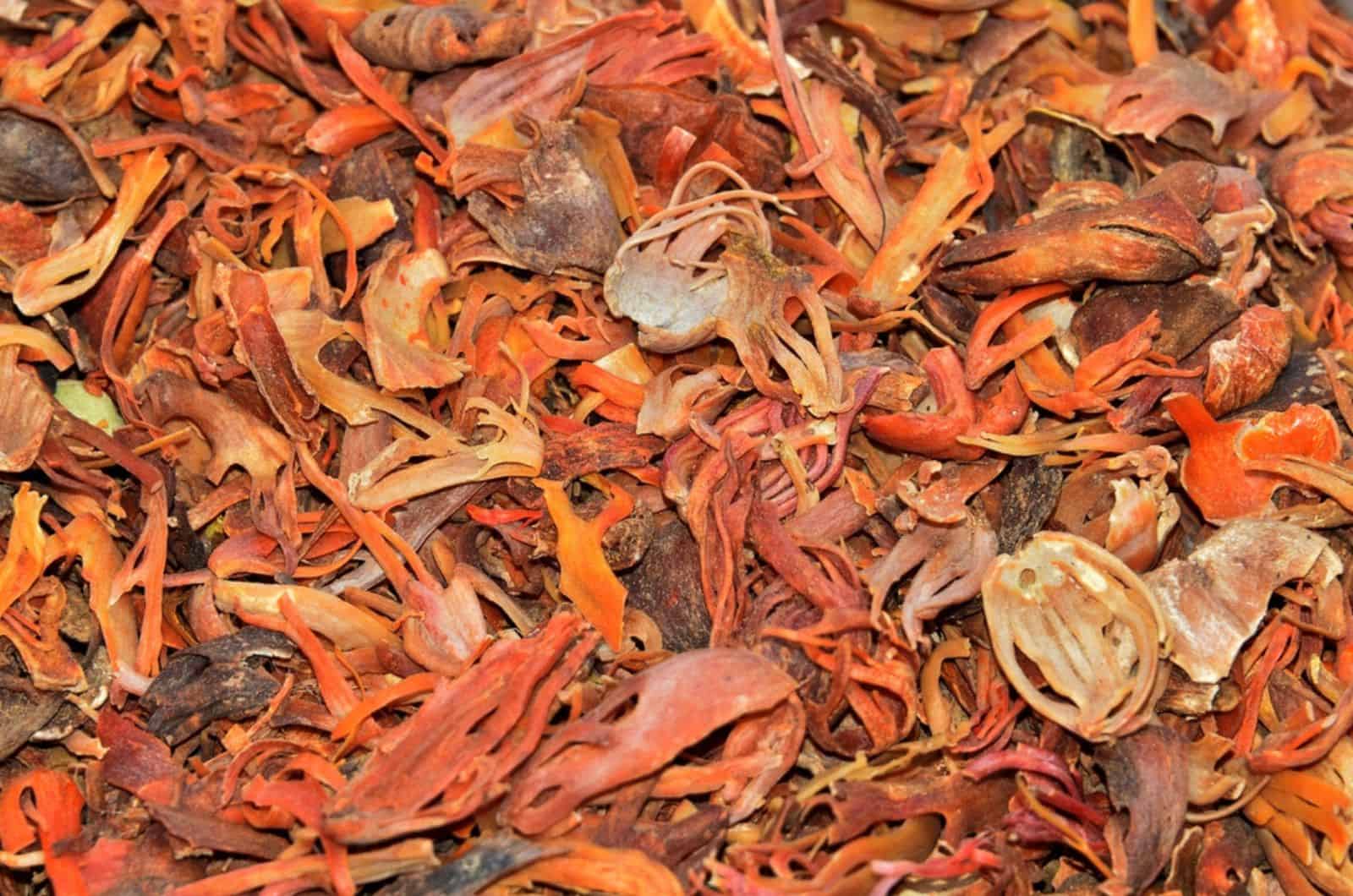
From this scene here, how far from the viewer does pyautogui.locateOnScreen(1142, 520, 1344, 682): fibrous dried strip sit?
54.4 inches

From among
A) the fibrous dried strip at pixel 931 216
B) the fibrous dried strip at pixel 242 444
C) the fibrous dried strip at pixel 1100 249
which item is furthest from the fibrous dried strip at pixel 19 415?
the fibrous dried strip at pixel 1100 249

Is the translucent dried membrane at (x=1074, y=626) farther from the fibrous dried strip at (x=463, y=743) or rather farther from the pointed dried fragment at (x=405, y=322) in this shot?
the pointed dried fragment at (x=405, y=322)

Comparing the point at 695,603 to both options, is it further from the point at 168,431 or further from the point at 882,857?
the point at 168,431

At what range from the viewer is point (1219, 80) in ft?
6.33

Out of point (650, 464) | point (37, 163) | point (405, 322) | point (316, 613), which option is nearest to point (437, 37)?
point (405, 322)

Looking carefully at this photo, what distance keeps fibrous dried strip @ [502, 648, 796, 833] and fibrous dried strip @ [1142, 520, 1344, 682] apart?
37 centimetres

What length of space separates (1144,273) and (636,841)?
79 centimetres

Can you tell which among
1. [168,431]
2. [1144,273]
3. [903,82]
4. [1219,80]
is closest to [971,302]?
[1144,273]

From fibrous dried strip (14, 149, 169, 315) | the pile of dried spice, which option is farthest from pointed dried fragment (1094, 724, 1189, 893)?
fibrous dried strip (14, 149, 169, 315)

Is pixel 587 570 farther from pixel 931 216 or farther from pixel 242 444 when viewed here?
pixel 931 216

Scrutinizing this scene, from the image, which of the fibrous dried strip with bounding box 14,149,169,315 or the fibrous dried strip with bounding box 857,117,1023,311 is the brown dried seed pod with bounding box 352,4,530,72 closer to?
the fibrous dried strip with bounding box 14,149,169,315

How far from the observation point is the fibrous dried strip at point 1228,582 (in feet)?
4.53

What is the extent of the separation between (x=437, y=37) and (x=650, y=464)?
58 cm

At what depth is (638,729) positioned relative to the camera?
4.31 feet
